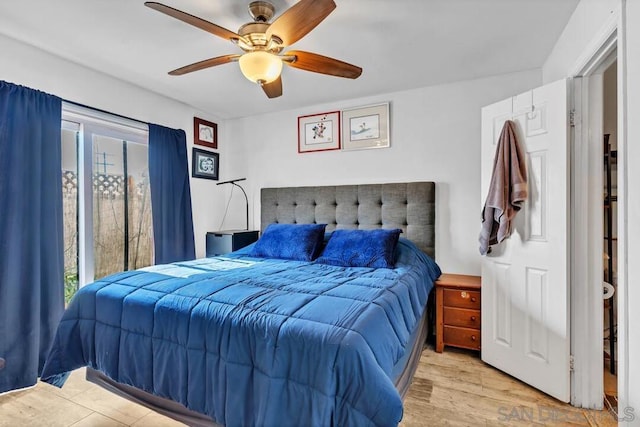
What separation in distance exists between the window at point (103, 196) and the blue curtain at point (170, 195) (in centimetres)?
14

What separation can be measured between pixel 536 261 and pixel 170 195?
3.26 meters

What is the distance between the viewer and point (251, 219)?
3986 millimetres

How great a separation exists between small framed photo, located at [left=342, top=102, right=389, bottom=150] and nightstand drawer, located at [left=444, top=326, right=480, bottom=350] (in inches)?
72.7

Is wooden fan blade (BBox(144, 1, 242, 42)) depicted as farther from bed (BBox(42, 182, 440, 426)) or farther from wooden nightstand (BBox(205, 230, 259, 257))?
wooden nightstand (BBox(205, 230, 259, 257))

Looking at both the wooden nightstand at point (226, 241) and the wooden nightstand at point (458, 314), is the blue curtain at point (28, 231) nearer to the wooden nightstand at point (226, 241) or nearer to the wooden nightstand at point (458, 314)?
the wooden nightstand at point (226, 241)

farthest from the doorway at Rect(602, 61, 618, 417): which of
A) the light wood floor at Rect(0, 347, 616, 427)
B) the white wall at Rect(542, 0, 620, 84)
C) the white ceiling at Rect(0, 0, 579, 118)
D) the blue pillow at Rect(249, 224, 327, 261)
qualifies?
the blue pillow at Rect(249, 224, 327, 261)

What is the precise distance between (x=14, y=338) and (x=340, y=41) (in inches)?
121

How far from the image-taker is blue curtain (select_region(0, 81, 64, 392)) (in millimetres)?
2115

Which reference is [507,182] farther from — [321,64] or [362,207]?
[321,64]

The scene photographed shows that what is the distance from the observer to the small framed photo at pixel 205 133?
12.1ft

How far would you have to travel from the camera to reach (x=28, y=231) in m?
2.21
